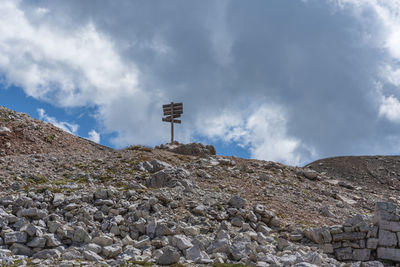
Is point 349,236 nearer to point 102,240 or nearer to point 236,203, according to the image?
point 236,203

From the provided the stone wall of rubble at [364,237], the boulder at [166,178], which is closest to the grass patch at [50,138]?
the boulder at [166,178]

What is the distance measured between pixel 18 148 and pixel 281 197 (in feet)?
55.2

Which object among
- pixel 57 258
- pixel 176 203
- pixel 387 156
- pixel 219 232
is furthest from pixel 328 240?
pixel 387 156

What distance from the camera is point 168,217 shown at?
483 inches

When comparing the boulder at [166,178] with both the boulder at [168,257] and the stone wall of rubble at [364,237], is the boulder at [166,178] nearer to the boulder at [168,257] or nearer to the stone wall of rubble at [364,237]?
the stone wall of rubble at [364,237]

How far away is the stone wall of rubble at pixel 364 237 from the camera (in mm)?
12016

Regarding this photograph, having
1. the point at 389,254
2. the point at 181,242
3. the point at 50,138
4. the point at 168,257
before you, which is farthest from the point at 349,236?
the point at 50,138

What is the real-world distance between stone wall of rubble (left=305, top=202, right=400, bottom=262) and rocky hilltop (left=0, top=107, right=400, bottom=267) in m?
0.03

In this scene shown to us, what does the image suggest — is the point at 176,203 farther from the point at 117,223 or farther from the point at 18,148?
the point at 18,148

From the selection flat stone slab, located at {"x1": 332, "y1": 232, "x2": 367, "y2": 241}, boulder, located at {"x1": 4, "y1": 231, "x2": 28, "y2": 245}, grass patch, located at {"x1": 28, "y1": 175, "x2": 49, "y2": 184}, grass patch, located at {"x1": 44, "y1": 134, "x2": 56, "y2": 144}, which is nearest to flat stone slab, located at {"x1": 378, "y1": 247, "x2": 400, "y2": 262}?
flat stone slab, located at {"x1": 332, "y1": 232, "x2": 367, "y2": 241}

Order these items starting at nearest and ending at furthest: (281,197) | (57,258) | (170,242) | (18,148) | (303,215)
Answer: (57,258), (170,242), (303,215), (281,197), (18,148)

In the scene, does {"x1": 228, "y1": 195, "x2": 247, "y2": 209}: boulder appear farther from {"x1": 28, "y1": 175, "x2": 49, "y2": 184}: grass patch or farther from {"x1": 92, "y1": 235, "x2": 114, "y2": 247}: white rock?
{"x1": 28, "y1": 175, "x2": 49, "y2": 184}: grass patch

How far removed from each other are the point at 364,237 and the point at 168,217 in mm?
6477

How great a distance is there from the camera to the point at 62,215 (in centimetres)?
1196
